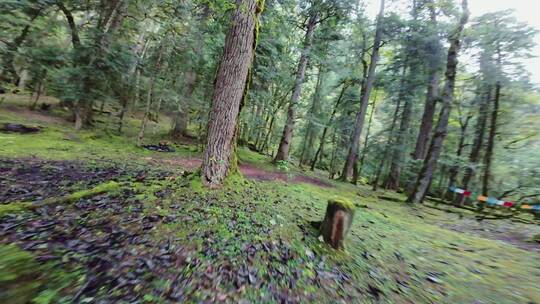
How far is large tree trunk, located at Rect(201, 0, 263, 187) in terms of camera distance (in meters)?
5.31

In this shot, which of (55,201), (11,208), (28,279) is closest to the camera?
(28,279)

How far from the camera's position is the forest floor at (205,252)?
2514mm

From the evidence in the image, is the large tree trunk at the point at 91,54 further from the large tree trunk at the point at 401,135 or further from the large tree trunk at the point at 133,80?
the large tree trunk at the point at 401,135

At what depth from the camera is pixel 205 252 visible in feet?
10.6

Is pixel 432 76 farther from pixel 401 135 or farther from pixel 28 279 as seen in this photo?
pixel 28 279

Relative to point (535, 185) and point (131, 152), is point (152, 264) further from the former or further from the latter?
point (535, 185)

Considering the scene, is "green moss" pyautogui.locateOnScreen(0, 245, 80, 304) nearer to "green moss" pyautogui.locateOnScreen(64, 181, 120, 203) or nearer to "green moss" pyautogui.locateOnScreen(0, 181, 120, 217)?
"green moss" pyautogui.locateOnScreen(0, 181, 120, 217)

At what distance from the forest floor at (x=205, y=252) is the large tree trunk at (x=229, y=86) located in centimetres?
59

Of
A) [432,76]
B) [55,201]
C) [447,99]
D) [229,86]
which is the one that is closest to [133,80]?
[229,86]

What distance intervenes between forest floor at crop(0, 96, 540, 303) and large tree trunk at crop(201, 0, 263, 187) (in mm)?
587

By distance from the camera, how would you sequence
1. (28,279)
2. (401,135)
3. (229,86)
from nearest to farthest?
(28,279), (229,86), (401,135)

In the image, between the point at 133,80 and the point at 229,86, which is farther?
the point at 133,80

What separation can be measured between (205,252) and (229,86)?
332 centimetres

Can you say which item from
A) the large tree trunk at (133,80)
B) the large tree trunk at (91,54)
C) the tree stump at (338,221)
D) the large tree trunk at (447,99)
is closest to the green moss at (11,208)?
the tree stump at (338,221)
